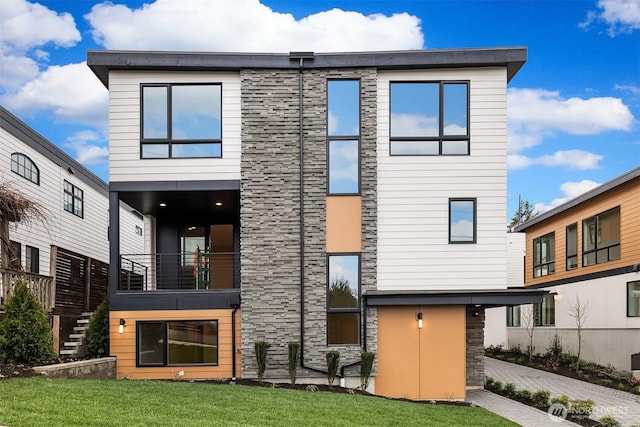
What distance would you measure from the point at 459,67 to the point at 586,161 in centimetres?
4704

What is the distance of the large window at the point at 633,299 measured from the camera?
55.0ft

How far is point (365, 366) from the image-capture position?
13250 millimetres

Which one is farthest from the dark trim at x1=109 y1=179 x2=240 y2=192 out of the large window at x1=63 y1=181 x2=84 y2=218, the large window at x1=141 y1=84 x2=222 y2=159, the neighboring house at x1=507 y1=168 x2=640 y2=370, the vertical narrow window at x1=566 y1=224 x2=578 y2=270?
the vertical narrow window at x1=566 y1=224 x2=578 y2=270

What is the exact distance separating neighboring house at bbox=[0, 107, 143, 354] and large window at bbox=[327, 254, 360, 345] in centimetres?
597

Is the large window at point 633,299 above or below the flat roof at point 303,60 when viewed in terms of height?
below

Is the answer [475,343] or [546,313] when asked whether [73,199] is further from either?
[546,313]

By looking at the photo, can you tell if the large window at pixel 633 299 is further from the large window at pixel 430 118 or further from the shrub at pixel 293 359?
the shrub at pixel 293 359

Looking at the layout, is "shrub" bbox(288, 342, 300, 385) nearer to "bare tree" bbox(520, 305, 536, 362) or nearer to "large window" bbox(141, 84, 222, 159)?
"large window" bbox(141, 84, 222, 159)

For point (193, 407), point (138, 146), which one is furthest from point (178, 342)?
point (193, 407)

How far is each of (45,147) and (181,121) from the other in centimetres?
689

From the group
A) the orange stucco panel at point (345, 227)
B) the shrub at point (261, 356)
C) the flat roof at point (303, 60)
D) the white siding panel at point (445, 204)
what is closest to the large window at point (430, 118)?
the white siding panel at point (445, 204)

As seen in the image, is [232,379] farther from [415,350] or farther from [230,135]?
[230,135]

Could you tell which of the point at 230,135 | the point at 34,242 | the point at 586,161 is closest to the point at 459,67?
the point at 230,135

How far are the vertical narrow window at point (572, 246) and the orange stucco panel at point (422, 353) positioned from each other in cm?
973
